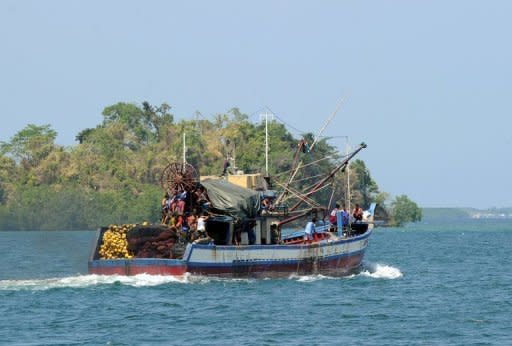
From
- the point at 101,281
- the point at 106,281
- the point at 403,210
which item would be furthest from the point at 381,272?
the point at 403,210

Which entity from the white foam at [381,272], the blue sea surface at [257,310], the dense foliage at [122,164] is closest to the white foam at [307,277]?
the blue sea surface at [257,310]

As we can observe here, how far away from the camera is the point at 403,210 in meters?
185

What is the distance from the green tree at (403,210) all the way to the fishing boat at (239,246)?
13191 centimetres

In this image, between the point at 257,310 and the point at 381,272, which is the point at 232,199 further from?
the point at 381,272

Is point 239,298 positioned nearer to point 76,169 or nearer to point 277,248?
point 277,248

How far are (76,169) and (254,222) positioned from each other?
101699mm

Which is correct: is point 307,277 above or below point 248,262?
below

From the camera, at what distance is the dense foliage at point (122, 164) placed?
13750cm

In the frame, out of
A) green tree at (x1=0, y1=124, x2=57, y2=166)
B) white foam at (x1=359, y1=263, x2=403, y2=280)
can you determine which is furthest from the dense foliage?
white foam at (x1=359, y1=263, x2=403, y2=280)

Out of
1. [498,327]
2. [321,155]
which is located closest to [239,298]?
[498,327]

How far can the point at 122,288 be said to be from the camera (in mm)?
43188

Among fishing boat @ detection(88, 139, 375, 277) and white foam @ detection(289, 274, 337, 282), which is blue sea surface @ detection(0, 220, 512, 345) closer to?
white foam @ detection(289, 274, 337, 282)

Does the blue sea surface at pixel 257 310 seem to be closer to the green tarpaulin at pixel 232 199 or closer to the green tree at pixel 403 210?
the green tarpaulin at pixel 232 199

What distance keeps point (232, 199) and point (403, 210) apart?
461 ft
